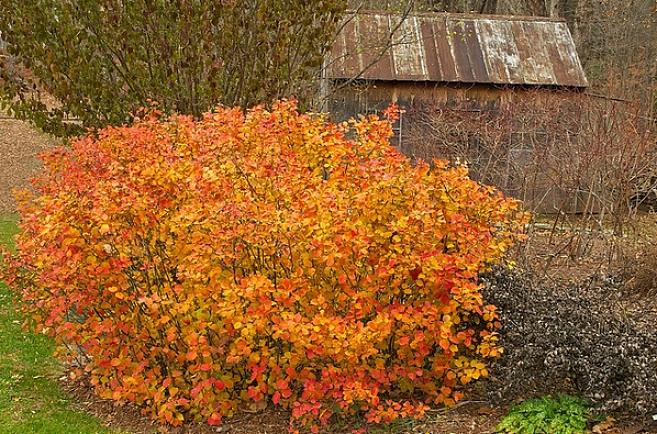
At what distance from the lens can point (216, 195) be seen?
4.75m

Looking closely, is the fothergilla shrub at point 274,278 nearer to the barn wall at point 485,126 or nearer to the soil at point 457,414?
the soil at point 457,414

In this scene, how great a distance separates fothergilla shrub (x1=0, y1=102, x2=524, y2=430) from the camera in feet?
14.3

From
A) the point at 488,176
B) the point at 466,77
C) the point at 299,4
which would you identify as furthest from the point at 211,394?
the point at 466,77

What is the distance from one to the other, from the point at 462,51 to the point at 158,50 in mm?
7209

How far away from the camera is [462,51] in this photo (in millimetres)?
13648

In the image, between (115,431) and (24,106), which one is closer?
(115,431)

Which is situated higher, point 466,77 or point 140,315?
point 466,77

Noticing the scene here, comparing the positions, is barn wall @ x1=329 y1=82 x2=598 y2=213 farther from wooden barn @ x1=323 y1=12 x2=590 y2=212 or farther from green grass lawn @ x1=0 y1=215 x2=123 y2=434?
green grass lawn @ x1=0 y1=215 x2=123 y2=434

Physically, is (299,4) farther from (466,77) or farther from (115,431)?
(466,77)

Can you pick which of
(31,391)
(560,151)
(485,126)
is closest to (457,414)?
(31,391)

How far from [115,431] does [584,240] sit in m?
5.98

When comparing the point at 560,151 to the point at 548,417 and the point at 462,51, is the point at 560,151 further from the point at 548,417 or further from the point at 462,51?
the point at 548,417

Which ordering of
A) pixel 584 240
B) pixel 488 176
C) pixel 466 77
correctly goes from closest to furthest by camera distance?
pixel 584 240, pixel 488 176, pixel 466 77

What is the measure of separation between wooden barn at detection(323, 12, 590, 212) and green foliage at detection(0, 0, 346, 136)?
3.59 meters
